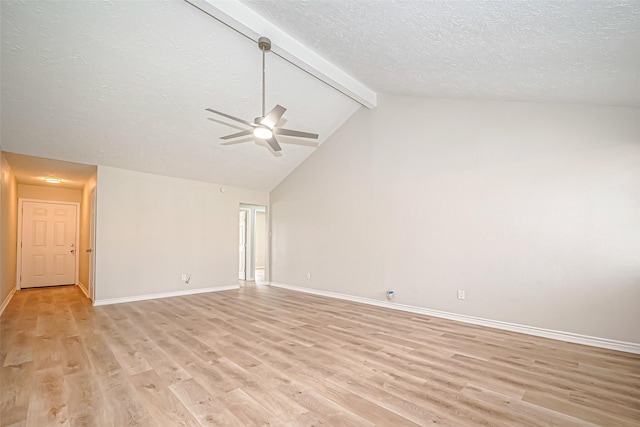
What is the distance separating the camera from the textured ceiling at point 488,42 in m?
2.07

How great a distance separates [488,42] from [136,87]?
409cm

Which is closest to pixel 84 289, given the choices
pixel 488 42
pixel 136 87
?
pixel 136 87

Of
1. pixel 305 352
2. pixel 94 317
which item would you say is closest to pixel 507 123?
pixel 305 352

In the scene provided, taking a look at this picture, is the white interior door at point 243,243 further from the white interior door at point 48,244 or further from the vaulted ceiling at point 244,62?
the white interior door at point 48,244

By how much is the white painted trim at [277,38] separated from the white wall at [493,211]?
1261 mm

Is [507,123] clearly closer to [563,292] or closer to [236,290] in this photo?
[563,292]

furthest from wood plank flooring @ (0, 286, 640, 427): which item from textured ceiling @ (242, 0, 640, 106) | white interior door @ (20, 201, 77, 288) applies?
white interior door @ (20, 201, 77, 288)

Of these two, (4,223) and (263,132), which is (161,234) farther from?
(263,132)

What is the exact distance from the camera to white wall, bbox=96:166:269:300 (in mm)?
5352

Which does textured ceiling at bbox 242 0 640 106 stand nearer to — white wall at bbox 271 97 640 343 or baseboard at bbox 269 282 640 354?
white wall at bbox 271 97 640 343

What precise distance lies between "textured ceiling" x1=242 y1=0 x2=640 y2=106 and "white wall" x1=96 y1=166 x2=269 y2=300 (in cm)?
421

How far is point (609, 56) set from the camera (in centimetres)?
232

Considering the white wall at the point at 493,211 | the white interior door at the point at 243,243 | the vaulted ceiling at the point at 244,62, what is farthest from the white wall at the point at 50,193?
the white wall at the point at 493,211

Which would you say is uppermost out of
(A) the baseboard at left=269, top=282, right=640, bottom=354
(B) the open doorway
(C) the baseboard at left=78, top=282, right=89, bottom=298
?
(B) the open doorway
